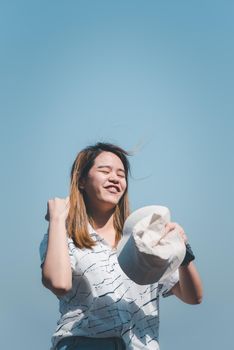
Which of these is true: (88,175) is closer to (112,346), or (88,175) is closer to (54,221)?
(54,221)

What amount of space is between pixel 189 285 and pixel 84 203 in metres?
0.99

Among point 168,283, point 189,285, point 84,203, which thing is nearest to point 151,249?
point 189,285

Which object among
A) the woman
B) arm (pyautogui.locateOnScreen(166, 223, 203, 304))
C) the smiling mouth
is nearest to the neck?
the woman

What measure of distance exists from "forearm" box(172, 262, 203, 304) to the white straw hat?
447 mm

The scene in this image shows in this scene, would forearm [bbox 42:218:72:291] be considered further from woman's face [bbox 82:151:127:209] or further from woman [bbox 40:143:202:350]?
woman's face [bbox 82:151:127:209]

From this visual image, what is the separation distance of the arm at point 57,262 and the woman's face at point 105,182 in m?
0.53

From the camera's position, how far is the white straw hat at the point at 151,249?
4.97 meters

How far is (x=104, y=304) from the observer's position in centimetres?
537

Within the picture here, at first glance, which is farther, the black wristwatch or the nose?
the nose

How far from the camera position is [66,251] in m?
5.30

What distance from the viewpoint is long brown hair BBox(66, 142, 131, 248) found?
573 cm

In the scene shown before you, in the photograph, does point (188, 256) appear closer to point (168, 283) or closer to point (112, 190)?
point (168, 283)

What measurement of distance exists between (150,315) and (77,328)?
0.54m

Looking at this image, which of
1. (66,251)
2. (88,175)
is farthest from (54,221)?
(88,175)
